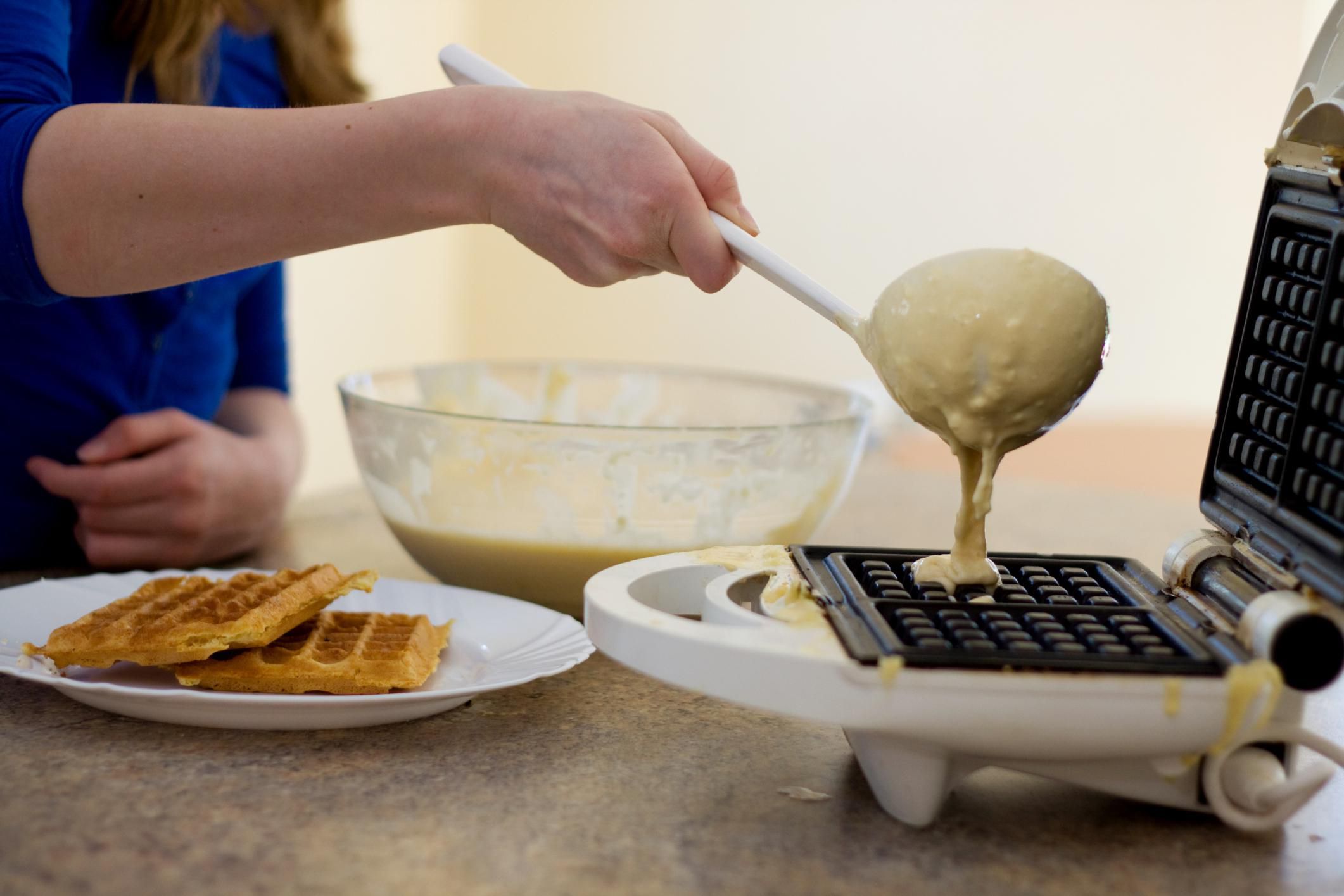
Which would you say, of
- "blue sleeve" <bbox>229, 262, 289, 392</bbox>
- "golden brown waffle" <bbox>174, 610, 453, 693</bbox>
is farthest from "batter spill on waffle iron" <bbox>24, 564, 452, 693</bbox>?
"blue sleeve" <bbox>229, 262, 289, 392</bbox>

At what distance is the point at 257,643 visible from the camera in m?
0.82

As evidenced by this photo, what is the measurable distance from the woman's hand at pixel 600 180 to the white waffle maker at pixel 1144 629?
0.23m

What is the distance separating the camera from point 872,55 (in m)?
4.45

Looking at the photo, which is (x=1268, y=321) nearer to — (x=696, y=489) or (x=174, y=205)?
(x=696, y=489)

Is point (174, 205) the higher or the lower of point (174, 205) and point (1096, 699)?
the higher

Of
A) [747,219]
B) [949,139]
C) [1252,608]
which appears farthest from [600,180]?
[949,139]

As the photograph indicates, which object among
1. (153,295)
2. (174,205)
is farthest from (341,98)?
(174,205)

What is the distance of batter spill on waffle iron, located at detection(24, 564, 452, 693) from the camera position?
81 centimetres

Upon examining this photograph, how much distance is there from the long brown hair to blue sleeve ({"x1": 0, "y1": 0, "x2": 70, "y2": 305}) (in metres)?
0.19

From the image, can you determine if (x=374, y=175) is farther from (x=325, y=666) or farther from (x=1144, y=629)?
(x=1144, y=629)

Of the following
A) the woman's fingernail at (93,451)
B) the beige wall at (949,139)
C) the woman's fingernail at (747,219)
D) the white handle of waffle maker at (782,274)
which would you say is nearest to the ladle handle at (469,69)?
the white handle of waffle maker at (782,274)

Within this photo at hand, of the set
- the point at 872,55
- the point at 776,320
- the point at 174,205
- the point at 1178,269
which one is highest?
the point at 872,55

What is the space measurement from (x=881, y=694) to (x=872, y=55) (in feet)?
13.7

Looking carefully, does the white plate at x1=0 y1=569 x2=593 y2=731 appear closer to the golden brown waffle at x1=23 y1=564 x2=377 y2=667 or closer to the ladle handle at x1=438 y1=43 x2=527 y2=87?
the golden brown waffle at x1=23 y1=564 x2=377 y2=667
